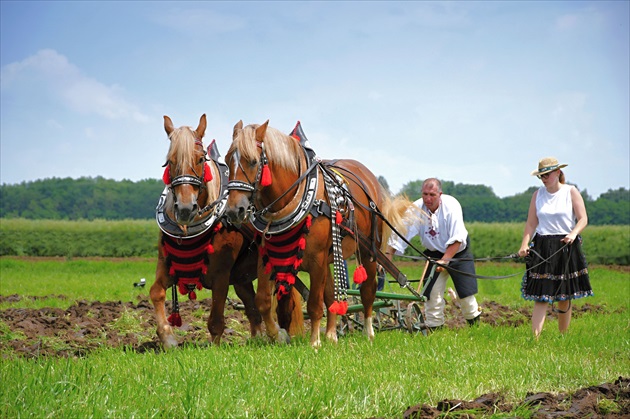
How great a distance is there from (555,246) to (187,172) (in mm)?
4245

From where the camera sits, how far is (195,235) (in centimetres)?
658

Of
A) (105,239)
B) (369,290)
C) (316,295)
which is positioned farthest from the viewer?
(105,239)

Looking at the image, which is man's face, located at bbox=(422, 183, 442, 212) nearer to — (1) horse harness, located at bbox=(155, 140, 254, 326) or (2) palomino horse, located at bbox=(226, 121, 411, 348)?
(2) palomino horse, located at bbox=(226, 121, 411, 348)

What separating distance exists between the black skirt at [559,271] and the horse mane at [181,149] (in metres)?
4.01

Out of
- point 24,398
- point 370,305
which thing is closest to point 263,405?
point 24,398

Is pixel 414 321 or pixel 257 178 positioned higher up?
pixel 257 178

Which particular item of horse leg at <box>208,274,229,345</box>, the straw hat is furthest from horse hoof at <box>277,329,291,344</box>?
the straw hat

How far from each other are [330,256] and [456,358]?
1647 mm

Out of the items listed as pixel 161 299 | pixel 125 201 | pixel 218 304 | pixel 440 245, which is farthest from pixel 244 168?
pixel 125 201

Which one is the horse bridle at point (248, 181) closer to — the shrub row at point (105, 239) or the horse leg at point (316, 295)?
the horse leg at point (316, 295)

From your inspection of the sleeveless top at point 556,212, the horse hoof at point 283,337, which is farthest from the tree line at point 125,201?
the horse hoof at point 283,337

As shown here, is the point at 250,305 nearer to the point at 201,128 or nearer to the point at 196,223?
the point at 196,223

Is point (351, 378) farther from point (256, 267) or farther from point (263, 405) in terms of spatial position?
point (256, 267)

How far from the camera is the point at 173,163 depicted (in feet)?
20.8
